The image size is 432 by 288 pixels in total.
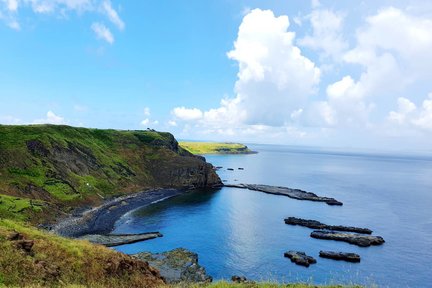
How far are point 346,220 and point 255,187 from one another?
2700 inches

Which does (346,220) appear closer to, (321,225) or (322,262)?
(321,225)

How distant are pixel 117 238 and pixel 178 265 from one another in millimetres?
24756

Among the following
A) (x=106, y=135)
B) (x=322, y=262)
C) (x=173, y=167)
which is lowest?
(x=322, y=262)

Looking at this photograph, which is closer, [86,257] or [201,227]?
[86,257]

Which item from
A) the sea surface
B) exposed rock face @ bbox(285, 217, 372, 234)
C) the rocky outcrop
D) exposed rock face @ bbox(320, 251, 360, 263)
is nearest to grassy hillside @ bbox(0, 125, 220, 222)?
the sea surface

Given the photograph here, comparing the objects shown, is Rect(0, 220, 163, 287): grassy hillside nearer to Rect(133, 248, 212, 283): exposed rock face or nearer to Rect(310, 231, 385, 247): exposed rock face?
Rect(133, 248, 212, 283): exposed rock face

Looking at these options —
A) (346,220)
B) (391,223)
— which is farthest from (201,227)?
(391,223)

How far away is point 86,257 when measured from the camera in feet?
108

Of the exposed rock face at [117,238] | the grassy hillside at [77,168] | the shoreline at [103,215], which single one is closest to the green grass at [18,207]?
the grassy hillside at [77,168]

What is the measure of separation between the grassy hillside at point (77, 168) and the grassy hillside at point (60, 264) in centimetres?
5635

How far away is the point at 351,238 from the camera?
3622 inches

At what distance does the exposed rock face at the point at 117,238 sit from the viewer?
8000 centimetres

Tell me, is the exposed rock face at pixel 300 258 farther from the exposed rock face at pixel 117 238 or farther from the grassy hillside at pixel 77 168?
the grassy hillside at pixel 77 168

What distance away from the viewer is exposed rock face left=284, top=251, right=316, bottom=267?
7225 cm
